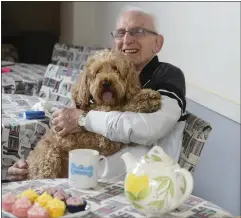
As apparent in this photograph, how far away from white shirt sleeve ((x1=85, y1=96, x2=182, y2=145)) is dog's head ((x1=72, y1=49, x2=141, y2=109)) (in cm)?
11

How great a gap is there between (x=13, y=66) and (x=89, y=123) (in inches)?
105

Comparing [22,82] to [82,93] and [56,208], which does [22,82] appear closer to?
[82,93]

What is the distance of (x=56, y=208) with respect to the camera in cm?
103

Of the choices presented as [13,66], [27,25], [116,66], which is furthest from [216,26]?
[27,25]

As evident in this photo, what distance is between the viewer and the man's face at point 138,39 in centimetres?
185

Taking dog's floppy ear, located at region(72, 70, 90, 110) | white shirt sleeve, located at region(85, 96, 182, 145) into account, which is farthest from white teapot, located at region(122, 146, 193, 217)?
dog's floppy ear, located at region(72, 70, 90, 110)

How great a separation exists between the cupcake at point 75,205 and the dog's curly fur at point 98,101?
1.88 feet

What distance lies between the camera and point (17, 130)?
2.03 metres

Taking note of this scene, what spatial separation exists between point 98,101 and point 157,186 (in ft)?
2.34

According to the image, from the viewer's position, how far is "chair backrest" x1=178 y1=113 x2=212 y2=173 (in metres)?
1.64

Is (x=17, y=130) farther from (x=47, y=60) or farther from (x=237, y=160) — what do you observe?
(x=47, y=60)

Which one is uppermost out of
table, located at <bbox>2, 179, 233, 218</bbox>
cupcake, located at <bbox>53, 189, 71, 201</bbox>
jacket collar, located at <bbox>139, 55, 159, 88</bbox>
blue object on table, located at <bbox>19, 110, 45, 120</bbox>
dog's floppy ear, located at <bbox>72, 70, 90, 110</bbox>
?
jacket collar, located at <bbox>139, 55, 159, 88</bbox>

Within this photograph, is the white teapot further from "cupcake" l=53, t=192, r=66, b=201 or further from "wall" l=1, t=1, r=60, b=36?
"wall" l=1, t=1, r=60, b=36

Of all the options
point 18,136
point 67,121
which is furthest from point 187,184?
point 18,136
